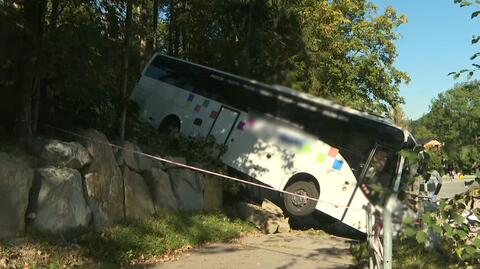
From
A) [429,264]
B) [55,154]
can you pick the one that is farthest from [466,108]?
[55,154]

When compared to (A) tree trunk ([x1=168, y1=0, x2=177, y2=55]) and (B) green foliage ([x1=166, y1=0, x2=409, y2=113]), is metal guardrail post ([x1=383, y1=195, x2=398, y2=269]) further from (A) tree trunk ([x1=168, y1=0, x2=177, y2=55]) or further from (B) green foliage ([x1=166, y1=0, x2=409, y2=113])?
(A) tree trunk ([x1=168, y1=0, x2=177, y2=55])

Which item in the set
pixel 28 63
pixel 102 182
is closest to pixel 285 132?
pixel 102 182

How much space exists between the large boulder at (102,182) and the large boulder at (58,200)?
0.30m

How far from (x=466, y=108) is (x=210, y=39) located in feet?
17.5

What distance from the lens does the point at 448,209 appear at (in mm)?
4090

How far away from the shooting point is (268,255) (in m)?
8.73

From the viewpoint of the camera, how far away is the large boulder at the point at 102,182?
7.84 m

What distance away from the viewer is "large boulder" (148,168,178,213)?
9750mm

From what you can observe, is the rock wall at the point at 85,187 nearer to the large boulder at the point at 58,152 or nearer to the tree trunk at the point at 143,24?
the large boulder at the point at 58,152

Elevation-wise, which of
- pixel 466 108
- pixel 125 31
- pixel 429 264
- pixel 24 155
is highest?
pixel 125 31

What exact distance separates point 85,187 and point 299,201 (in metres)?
6.37

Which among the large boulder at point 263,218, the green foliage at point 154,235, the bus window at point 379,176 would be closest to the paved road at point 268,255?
the green foliage at point 154,235

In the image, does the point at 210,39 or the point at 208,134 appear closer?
the point at 210,39

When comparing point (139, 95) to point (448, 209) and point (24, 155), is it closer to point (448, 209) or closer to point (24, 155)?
point (24, 155)
